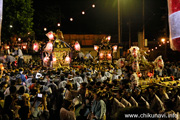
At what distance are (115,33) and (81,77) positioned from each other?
21.6 metres

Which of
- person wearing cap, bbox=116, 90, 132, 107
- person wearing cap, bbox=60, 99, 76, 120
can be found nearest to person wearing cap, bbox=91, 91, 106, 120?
person wearing cap, bbox=116, 90, 132, 107

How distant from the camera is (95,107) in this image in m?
5.24

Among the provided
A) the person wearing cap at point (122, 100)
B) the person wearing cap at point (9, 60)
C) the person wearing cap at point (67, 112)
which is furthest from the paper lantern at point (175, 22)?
the person wearing cap at point (9, 60)

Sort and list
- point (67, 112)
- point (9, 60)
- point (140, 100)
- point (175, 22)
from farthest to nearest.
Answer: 1. point (9, 60)
2. point (140, 100)
3. point (67, 112)
4. point (175, 22)

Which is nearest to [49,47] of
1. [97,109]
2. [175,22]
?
[97,109]

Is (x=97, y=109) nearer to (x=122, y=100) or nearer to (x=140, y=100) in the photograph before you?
(x=122, y=100)

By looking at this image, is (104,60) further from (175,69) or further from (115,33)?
(115,33)

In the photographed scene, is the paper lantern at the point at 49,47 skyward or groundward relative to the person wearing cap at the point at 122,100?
skyward

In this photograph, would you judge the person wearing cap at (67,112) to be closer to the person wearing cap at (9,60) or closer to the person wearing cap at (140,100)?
the person wearing cap at (140,100)

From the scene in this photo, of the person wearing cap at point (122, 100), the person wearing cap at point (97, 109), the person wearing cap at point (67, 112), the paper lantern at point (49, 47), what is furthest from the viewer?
the paper lantern at point (49, 47)

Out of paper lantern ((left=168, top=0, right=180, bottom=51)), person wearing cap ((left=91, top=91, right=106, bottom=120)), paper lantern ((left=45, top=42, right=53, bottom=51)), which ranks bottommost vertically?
person wearing cap ((left=91, top=91, right=106, bottom=120))

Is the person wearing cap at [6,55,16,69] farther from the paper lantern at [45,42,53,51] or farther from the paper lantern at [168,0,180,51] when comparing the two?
the paper lantern at [168,0,180,51]

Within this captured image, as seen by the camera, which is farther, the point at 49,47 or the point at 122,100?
the point at 49,47

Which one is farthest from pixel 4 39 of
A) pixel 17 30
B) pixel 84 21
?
pixel 84 21
